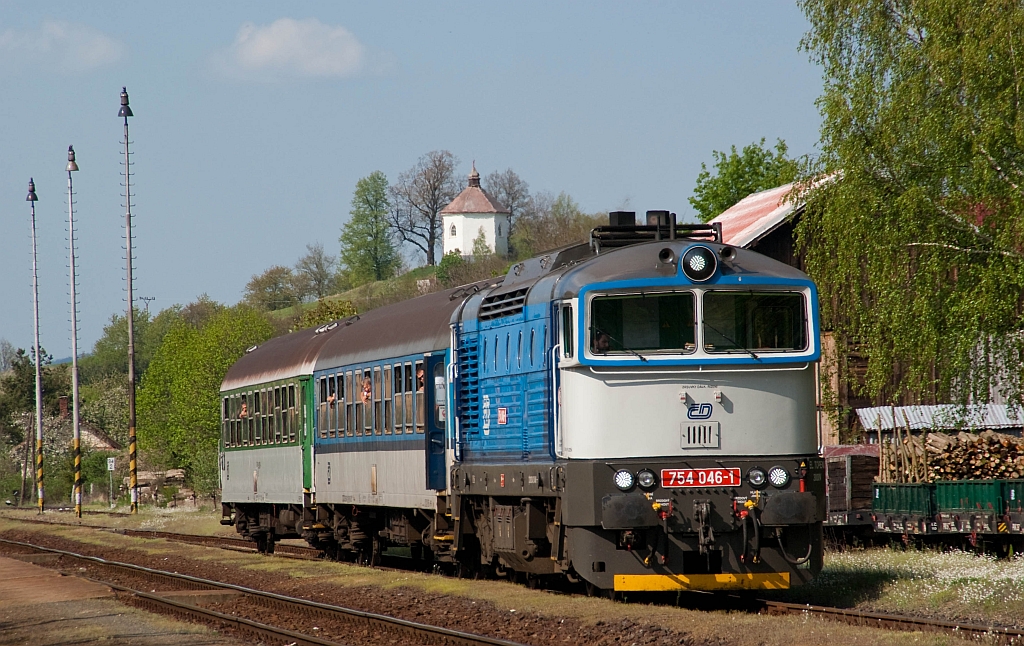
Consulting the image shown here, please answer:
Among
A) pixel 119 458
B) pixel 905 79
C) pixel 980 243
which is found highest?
pixel 905 79

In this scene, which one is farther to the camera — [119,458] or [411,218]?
[411,218]

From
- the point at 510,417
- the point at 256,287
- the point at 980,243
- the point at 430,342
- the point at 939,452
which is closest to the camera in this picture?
the point at 510,417

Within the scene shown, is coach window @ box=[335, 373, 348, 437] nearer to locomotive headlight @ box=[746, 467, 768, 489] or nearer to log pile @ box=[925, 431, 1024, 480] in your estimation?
log pile @ box=[925, 431, 1024, 480]

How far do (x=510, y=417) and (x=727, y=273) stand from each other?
3053mm

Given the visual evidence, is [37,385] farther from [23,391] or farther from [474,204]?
[474,204]

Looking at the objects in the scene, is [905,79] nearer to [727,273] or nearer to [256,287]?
[727,273]

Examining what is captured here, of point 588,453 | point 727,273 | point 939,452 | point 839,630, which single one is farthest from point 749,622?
point 939,452

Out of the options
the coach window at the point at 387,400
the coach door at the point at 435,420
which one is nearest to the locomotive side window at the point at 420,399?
the coach door at the point at 435,420

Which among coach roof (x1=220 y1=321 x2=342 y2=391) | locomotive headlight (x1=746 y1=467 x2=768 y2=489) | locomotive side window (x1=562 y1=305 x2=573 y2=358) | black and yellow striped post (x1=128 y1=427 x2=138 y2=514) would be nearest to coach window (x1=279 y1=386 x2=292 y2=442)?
coach roof (x1=220 y1=321 x2=342 y2=391)

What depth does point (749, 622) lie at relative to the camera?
1214 cm

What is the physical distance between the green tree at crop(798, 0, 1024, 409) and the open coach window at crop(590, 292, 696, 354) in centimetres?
1044

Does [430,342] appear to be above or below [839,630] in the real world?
above

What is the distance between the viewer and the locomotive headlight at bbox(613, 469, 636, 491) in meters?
12.9

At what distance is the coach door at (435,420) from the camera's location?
57.9 ft
